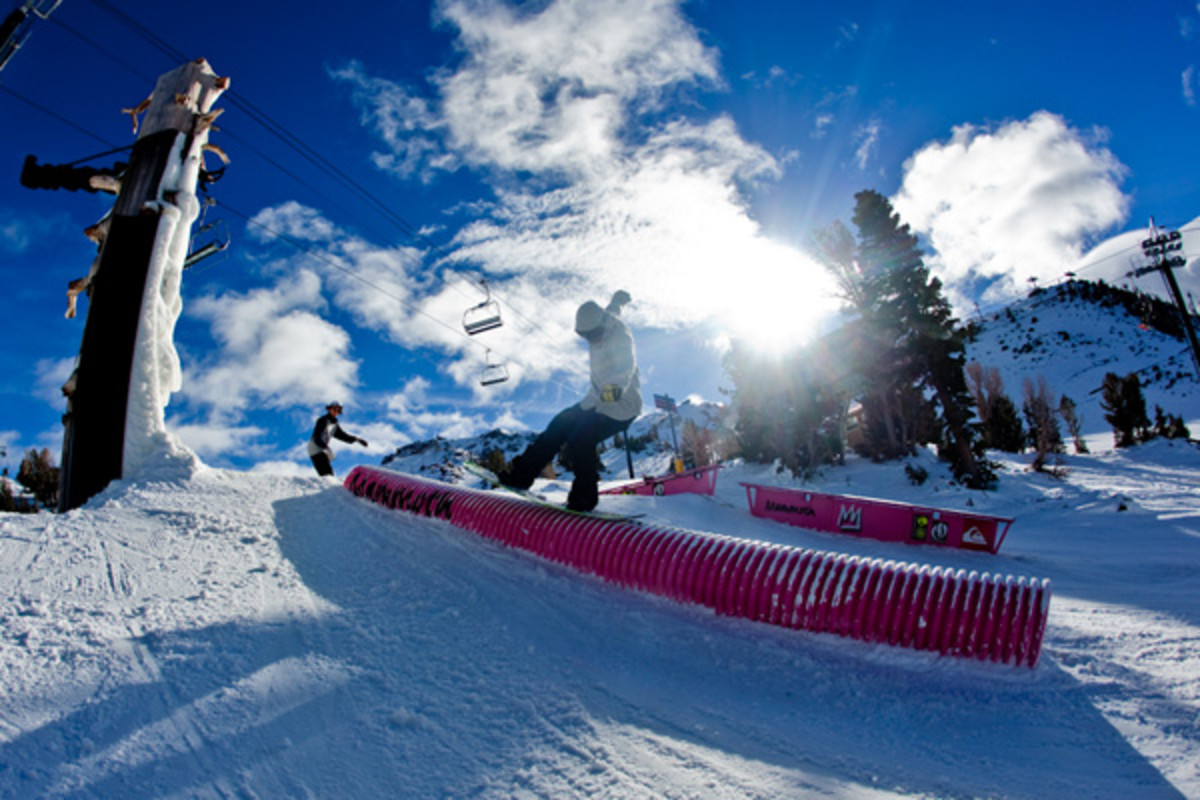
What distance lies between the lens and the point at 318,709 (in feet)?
7.97

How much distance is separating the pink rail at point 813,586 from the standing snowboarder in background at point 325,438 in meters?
6.66

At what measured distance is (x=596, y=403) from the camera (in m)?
5.21

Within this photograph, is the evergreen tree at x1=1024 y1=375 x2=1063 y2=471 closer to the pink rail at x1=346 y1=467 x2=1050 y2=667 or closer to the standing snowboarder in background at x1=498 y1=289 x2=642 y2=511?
the standing snowboarder in background at x1=498 y1=289 x2=642 y2=511

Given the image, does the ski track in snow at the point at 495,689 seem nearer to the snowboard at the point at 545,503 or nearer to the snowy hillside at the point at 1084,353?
the snowboard at the point at 545,503

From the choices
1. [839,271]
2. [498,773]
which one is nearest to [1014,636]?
[498,773]

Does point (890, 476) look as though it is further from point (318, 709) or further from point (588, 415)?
point (318, 709)

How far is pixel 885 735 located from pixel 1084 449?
37.9 metres

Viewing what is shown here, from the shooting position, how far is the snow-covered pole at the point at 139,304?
6992 mm

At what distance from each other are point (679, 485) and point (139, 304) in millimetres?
12754

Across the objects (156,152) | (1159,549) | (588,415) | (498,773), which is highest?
(156,152)

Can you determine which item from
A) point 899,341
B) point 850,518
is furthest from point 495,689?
point 899,341

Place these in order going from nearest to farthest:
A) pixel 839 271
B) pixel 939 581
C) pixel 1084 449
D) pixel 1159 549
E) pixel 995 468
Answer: pixel 939 581
pixel 1159 549
pixel 995 468
pixel 839 271
pixel 1084 449

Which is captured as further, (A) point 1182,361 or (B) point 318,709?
(A) point 1182,361

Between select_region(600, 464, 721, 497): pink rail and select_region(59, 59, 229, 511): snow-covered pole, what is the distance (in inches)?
429
